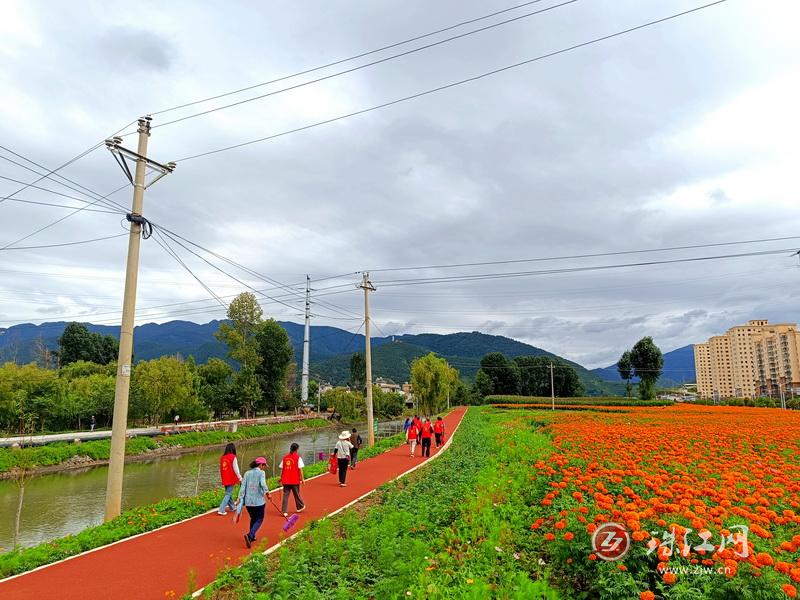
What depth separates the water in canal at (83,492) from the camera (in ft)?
51.4

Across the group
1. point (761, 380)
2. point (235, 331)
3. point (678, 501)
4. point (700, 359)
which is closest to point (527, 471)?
point (678, 501)

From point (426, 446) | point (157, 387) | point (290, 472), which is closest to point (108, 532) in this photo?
point (290, 472)

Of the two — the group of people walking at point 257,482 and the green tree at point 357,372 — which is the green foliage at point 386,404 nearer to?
the green tree at point 357,372

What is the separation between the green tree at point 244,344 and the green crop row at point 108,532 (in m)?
45.5

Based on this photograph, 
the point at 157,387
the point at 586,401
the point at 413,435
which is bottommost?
the point at 586,401

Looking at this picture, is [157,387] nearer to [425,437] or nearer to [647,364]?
[425,437]

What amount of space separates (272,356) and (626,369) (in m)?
50.7

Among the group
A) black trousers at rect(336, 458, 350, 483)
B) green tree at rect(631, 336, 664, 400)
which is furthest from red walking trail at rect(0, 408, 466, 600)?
green tree at rect(631, 336, 664, 400)

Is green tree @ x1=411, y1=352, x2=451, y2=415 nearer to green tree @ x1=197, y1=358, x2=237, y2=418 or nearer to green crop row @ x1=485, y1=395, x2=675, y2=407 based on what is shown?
green crop row @ x1=485, y1=395, x2=675, y2=407

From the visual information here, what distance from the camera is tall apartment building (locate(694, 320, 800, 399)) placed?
115 metres

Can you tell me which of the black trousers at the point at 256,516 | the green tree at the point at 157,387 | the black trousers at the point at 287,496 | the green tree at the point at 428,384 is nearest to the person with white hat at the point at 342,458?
the black trousers at the point at 287,496

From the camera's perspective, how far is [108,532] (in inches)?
360

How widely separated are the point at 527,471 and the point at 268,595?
764cm

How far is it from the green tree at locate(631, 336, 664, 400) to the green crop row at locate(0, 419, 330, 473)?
48.3 m
